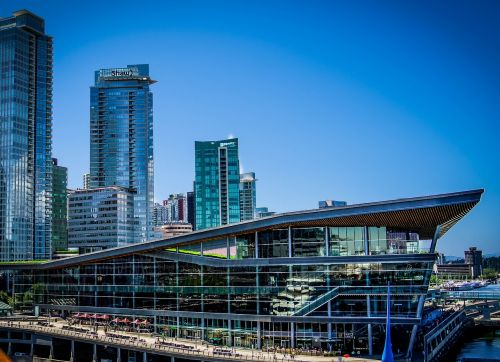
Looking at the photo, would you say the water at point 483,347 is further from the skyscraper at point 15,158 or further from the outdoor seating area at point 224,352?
the skyscraper at point 15,158

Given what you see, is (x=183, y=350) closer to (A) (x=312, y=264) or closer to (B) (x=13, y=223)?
(A) (x=312, y=264)

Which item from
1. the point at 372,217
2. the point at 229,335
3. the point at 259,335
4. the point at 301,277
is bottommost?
the point at 229,335

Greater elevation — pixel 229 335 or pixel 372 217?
pixel 372 217

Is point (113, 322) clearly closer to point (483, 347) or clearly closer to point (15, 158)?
point (483, 347)

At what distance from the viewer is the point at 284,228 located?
76.6 meters

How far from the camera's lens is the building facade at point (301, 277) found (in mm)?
69688

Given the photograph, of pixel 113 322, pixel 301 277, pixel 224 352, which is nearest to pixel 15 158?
pixel 113 322

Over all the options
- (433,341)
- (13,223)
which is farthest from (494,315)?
(13,223)

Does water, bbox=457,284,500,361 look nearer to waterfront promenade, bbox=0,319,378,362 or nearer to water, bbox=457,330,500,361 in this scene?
water, bbox=457,330,500,361

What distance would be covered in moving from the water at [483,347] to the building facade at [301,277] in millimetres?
26550

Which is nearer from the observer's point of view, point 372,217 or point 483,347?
point 372,217

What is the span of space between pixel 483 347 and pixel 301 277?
54.7 m

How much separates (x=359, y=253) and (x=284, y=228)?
1033 centimetres

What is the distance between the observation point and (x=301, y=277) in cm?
7406
